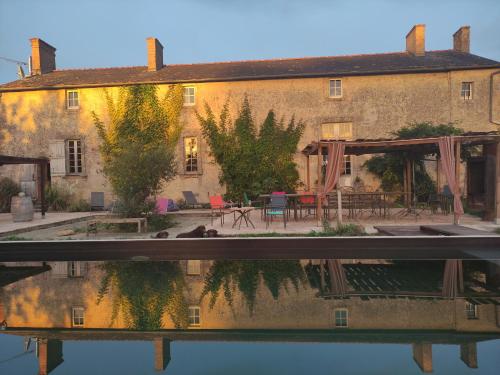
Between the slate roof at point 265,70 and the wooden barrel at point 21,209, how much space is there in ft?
21.0

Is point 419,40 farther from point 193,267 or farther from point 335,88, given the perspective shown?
point 193,267

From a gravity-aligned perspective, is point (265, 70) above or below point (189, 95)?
above

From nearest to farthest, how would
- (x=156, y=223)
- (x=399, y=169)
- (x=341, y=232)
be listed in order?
(x=341, y=232), (x=156, y=223), (x=399, y=169)

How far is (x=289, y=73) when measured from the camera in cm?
1416

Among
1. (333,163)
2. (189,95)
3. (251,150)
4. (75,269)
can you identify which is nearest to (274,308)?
(75,269)

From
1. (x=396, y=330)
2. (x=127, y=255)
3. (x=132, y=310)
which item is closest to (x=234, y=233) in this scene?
(x=127, y=255)

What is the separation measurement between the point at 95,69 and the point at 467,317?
1793 centimetres

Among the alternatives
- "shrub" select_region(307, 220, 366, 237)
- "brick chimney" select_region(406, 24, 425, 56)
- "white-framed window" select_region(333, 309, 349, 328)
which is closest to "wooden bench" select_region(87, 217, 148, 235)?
"shrub" select_region(307, 220, 366, 237)

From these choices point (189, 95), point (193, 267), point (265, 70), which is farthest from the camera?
point (265, 70)

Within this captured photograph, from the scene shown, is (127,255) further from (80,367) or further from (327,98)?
(327,98)

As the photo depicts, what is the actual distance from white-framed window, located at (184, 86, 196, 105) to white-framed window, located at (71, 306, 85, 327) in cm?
1145

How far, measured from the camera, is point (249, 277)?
5.36m

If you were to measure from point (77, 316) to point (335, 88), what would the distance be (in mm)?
12632

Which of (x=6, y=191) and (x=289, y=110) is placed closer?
(x=289, y=110)
